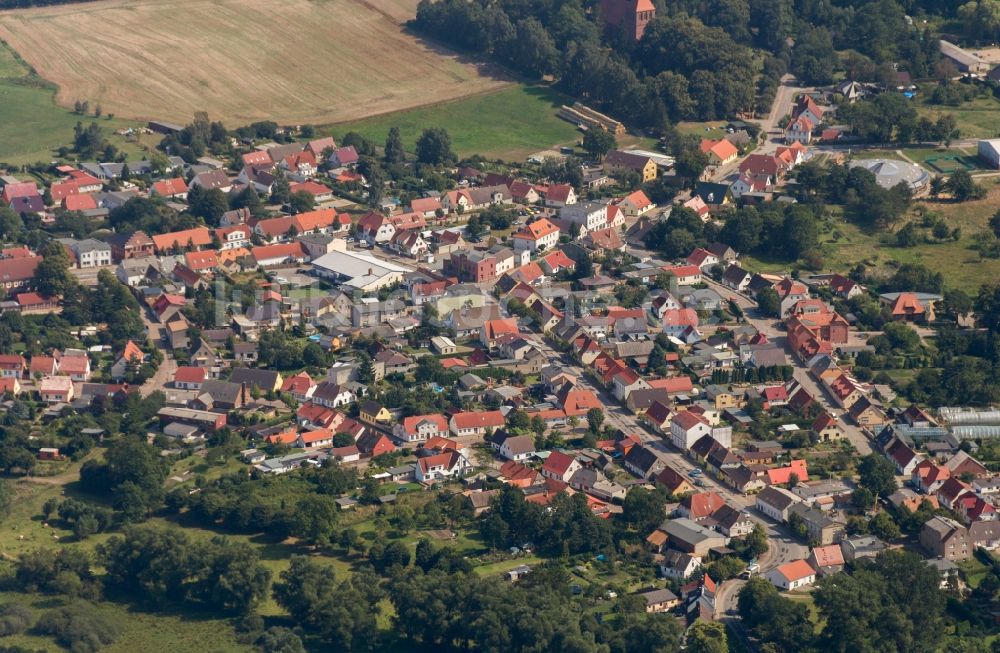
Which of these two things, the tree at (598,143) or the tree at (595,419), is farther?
the tree at (598,143)

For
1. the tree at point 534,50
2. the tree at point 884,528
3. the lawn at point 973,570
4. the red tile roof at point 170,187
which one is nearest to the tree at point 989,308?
the tree at point 884,528

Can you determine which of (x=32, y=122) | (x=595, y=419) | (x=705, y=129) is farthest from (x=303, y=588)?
(x=32, y=122)

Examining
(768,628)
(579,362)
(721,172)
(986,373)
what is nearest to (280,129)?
(721,172)

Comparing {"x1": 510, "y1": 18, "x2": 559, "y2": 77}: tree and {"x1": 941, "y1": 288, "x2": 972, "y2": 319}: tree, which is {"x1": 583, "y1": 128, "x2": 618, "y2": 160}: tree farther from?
{"x1": 941, "y1": 288, "x2": 972, "y2": 319}: tree

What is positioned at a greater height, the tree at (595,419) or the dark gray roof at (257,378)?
the tree at (595,419)

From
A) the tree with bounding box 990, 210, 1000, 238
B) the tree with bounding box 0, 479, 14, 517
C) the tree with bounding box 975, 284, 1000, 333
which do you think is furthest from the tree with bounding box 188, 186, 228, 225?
the tree with bounding box 990, 210, 1000, 238

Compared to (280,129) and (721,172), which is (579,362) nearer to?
(721,172)

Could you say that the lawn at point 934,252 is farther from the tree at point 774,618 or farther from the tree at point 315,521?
the tree at point 315,521
